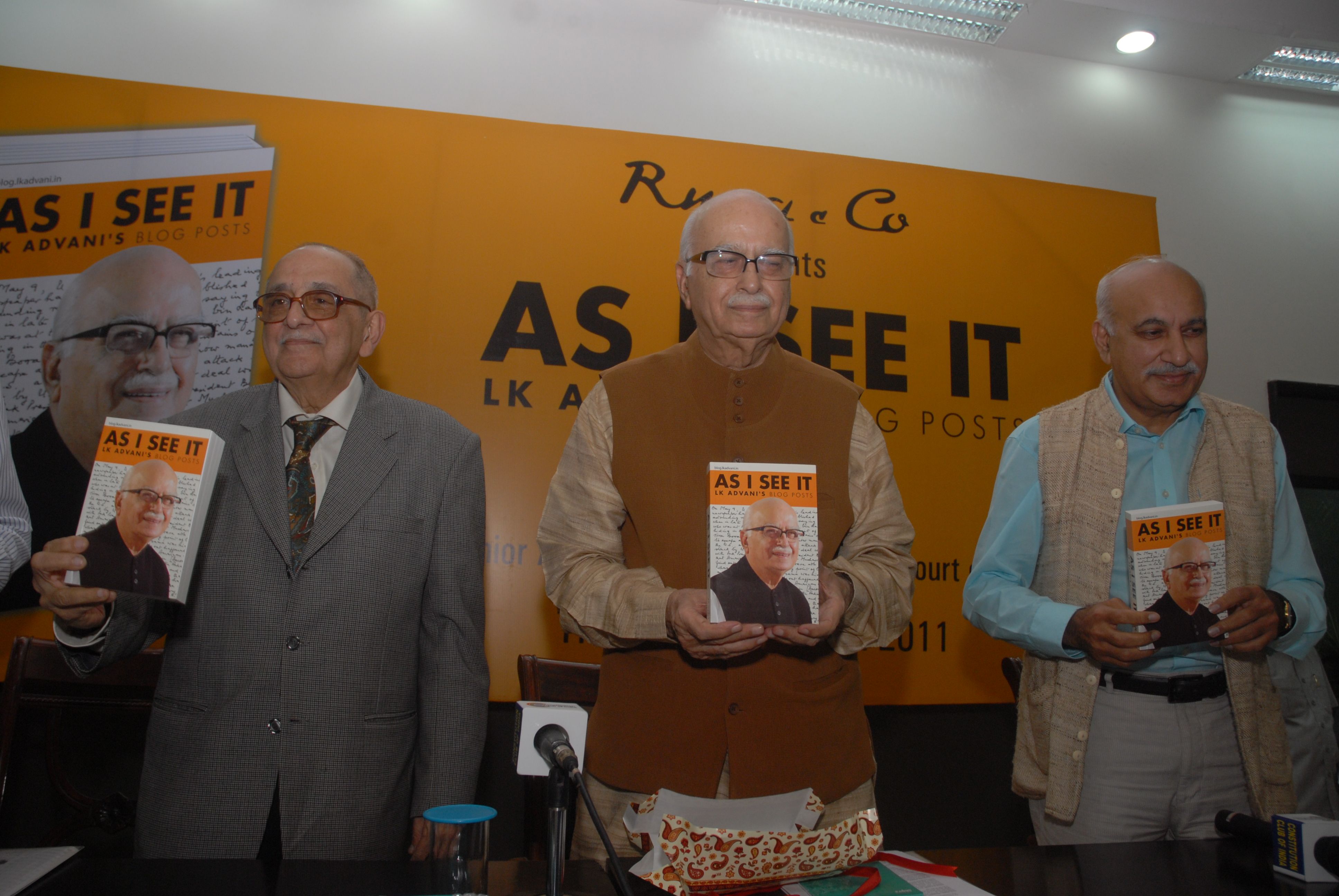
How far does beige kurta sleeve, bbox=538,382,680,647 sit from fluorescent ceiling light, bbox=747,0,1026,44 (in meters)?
2.50

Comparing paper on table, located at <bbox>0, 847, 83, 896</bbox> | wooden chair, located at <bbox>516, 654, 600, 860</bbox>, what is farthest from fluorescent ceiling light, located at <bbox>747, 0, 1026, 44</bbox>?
paper on table, located at <bbox>0, 847, 83, 896</bbox>

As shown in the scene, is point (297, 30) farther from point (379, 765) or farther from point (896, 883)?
point (896, 883)

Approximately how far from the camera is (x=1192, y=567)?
5.58 ft

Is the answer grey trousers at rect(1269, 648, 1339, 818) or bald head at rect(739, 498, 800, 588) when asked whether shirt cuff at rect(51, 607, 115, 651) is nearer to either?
bald head at rect(739, 498, 800, 588)

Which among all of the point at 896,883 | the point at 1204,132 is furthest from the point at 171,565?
the point at 1204,132

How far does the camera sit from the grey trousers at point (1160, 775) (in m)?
1.81

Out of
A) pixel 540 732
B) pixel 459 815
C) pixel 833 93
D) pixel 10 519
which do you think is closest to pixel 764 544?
pixel 540 732

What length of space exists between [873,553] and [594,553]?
58 centimetres

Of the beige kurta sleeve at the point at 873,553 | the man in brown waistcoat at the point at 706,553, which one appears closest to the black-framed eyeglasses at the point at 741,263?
the man in brown waistcoat at the point at 706,553

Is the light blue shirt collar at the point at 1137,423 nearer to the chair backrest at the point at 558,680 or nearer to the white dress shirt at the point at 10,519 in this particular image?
the chair backrest at the point at 558,680

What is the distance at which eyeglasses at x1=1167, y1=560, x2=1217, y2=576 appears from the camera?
5.57ft

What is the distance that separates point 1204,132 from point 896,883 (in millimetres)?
4073

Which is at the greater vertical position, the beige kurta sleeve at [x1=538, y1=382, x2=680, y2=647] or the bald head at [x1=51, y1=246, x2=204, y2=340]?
the bald head at [x1=51, y1=246, x2=204, y2=340]

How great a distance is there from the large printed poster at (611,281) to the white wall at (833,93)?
171mm
